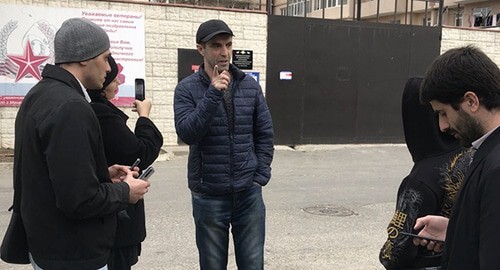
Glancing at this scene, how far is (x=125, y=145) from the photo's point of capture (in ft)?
7.81

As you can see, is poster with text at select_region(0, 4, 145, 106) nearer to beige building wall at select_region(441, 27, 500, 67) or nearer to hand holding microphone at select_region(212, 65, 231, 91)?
hand holding microphone at select_region(212, 65, 231, 91)

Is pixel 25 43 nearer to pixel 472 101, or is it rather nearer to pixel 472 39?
pixel 472 101

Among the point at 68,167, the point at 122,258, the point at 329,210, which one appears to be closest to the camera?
the point at 68,167

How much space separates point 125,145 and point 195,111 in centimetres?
65

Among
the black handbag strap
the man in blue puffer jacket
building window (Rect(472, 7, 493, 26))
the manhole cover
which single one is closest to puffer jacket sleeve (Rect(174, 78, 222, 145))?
the man in blue puffer jacket

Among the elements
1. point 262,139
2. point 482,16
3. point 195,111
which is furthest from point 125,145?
point 482,16

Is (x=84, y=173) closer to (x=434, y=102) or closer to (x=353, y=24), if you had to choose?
(x=434, y=102)

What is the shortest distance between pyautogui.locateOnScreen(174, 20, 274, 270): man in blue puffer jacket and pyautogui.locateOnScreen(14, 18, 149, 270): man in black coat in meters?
0.96

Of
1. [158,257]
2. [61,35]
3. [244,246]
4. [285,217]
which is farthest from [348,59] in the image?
[61,35]

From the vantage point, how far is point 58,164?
6.00 feet

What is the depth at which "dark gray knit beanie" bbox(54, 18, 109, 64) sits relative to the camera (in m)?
2.04

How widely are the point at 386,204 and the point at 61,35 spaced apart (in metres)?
5.58

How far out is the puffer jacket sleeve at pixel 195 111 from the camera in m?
2.86

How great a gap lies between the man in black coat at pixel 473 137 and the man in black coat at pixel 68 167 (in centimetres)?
136
